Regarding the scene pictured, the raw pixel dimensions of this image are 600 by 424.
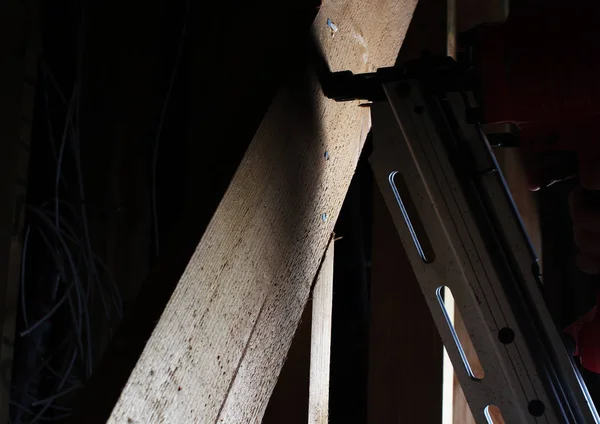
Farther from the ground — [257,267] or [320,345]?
[257,267]

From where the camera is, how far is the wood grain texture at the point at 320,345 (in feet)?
2.31

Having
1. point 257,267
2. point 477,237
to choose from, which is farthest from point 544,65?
point 257,267

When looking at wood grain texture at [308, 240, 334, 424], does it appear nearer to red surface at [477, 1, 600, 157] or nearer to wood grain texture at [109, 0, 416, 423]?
wood grain texture at [109, 0, 416, 423]

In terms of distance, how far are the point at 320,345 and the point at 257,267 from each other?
227 millimetres

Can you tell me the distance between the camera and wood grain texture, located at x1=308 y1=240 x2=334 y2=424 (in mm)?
703

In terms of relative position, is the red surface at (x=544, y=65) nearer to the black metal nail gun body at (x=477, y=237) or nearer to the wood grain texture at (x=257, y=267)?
the black metal nail gun body at (x=477, y=237)

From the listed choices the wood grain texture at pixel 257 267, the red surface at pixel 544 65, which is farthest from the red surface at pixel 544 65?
the wood grain texture at pixel 257 267

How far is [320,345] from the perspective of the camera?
72 centimetres

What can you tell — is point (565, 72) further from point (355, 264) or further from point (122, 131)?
point (355, 264)

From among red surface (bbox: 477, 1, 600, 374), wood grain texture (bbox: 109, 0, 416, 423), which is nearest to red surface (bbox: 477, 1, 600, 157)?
red surface (bbox: 477, 1, 600, 374)

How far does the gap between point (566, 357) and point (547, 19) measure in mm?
390

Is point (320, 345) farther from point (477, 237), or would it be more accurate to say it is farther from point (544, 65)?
point (544, 65)

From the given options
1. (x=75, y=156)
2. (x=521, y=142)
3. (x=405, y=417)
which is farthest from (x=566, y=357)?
(x=75, y=156)

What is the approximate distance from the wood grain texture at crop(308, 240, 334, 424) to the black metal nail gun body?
0.14m
